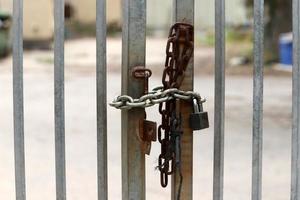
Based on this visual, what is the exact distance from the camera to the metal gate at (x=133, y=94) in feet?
6.67

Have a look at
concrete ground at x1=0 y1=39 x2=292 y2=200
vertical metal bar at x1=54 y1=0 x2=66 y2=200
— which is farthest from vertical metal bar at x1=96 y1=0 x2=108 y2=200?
concrete ground at x1=0 y1=39 x2=292 y2=200

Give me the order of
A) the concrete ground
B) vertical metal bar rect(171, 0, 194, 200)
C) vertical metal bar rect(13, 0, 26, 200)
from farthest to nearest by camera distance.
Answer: the concrete ground < vertical metal bar rect(171, 0, 194, 200) < vertical metal bar rect(13, 0, 26, 200)

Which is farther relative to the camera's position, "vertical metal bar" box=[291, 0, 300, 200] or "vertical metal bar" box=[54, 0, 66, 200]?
"vertical metal bar" box=[291, 0, 300, 200]

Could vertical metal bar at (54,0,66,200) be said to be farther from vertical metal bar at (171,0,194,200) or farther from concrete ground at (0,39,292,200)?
concrete ground at (0,39,292,200)

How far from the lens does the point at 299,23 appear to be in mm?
2180

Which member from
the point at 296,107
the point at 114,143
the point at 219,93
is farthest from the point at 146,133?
the point at 114,143

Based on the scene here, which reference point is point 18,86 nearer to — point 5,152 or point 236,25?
point 5,152

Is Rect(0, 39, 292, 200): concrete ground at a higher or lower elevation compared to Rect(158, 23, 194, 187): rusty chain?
lower

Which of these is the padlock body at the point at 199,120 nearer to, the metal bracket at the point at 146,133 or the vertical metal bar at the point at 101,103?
the metal bracket at the point at 146,133

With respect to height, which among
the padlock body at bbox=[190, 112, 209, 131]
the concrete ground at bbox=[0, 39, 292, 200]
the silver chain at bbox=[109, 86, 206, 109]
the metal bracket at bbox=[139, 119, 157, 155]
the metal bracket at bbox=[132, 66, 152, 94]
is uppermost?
the metal bracket at bbox=[132, 66, 152, 94]

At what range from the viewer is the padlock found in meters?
2.10

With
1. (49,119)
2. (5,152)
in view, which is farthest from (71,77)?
(5,152)

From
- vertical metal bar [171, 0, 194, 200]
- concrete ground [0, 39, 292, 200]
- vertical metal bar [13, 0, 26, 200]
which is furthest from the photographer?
concrete ground [0, 39, 292, 200]

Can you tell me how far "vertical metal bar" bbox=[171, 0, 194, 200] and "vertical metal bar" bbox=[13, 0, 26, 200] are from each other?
484 millimetres
